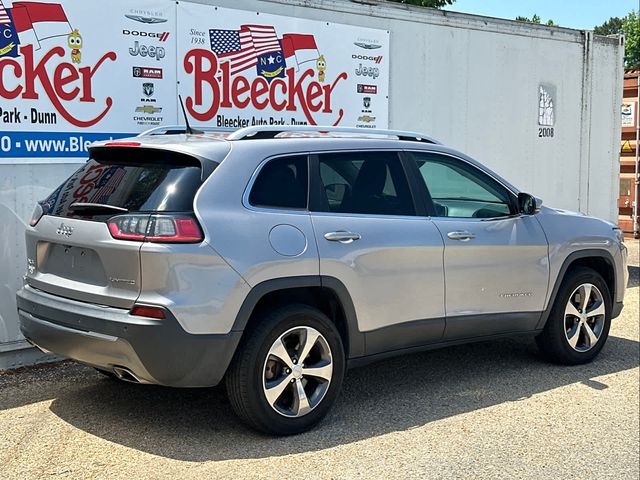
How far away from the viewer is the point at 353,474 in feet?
14.1

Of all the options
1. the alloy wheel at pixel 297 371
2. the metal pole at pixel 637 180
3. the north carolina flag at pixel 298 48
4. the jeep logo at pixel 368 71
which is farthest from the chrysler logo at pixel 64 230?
the metal pole at pixel 637 180

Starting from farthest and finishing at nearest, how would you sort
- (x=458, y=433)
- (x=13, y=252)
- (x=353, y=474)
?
(x=13, y=252) < (x=458, y=433) < (x=353, y=474)

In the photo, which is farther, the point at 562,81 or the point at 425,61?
the point at 562,81

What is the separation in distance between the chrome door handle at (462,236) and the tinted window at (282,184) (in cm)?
116

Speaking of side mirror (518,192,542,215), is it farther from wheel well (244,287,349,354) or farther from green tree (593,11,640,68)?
green tree (593,11,640,68)

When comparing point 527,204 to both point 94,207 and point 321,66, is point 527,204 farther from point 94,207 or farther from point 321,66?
point 94,207

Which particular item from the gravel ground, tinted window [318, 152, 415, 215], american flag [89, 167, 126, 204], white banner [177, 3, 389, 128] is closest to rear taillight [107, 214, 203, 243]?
american flag [89, 167, 126, 204]

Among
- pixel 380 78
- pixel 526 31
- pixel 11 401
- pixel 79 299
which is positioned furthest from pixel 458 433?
pixel 526 31

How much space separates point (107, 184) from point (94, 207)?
0.66ft

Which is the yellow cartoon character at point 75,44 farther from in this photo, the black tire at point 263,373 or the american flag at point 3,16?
the black tire at point 263,373

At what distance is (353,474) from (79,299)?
1.78 metres

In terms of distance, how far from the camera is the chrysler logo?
4.72 meters

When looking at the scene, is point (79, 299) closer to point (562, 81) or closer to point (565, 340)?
point (565, 340)

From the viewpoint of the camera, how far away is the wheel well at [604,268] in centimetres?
670
